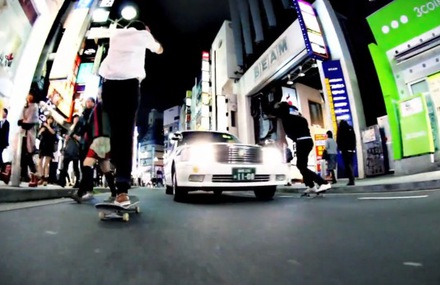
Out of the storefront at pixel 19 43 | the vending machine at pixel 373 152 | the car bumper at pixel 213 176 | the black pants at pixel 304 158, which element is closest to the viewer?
the car bumper at pixel 213 176

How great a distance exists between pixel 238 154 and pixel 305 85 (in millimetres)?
14673

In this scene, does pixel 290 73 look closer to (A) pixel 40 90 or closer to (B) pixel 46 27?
(B) pixel 46 27

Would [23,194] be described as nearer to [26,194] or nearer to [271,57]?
[26,194]

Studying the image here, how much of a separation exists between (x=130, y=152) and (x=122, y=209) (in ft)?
1.86

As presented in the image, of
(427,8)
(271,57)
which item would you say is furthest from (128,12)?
(271,57)

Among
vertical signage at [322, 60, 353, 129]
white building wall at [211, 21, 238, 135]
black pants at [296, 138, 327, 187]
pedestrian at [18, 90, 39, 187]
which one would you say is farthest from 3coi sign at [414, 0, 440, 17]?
white building wall at [211, 21, 238, 135]

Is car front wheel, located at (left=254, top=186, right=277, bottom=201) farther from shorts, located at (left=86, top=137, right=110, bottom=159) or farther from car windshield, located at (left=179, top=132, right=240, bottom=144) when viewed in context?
shorts, located at (left=86, top=137, right=110, bottom=159)

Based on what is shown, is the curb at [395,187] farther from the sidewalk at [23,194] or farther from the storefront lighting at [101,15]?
the storefront lighting at [101,15]

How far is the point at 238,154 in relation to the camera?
4.93 m

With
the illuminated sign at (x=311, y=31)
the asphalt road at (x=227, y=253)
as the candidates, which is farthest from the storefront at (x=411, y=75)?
the asphalt road at (x=227, y=253)

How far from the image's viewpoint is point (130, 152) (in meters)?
2.85

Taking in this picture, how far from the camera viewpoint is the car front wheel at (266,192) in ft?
17.4

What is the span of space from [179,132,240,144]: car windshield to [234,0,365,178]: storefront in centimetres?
261

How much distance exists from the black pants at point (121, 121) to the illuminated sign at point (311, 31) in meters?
9.93
